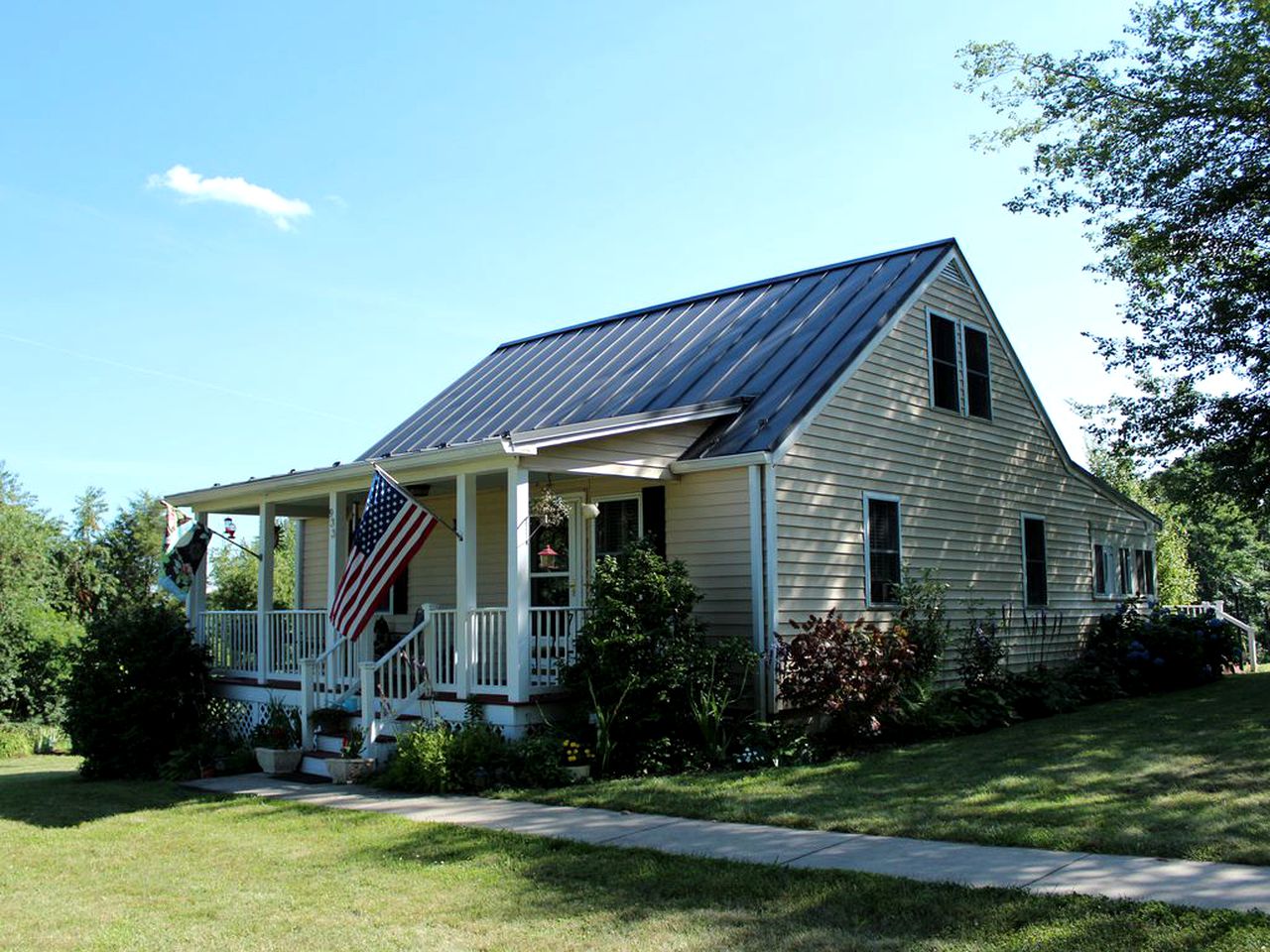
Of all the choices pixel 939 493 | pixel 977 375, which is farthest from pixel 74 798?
pixel 977 375

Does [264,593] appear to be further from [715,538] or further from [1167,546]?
[1167,546]

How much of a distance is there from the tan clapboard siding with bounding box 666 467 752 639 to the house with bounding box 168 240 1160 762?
0.09ft

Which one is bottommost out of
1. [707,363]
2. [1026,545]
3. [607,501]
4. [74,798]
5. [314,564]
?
[74,798]

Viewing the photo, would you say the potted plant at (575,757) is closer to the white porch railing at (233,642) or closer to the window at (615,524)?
the window at (615,524)

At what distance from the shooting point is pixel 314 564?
1886 cm

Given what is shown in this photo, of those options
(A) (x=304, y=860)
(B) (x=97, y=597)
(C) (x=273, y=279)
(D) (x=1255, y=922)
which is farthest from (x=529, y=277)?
(B) (x=97, y=597)

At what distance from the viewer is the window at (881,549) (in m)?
13.6

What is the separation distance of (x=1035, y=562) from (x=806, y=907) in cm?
1296

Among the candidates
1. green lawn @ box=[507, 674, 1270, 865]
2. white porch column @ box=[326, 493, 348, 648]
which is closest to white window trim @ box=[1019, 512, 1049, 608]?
green lawn @ box=[507, 674, 1270, 865]

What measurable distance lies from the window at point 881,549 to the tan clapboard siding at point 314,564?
9733 mm

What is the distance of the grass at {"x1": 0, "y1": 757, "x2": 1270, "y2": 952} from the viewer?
5129 millimetres

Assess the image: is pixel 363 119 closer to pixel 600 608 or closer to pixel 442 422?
pixel 442 422

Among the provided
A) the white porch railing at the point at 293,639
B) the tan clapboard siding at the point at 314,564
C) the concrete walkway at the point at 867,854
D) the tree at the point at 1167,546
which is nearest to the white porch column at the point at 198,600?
the white porch railing at the point at 293,639

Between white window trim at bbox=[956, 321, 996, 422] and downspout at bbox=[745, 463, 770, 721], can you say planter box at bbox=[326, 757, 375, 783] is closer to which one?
downspout at bbox=[745, 463, 770, 721]
